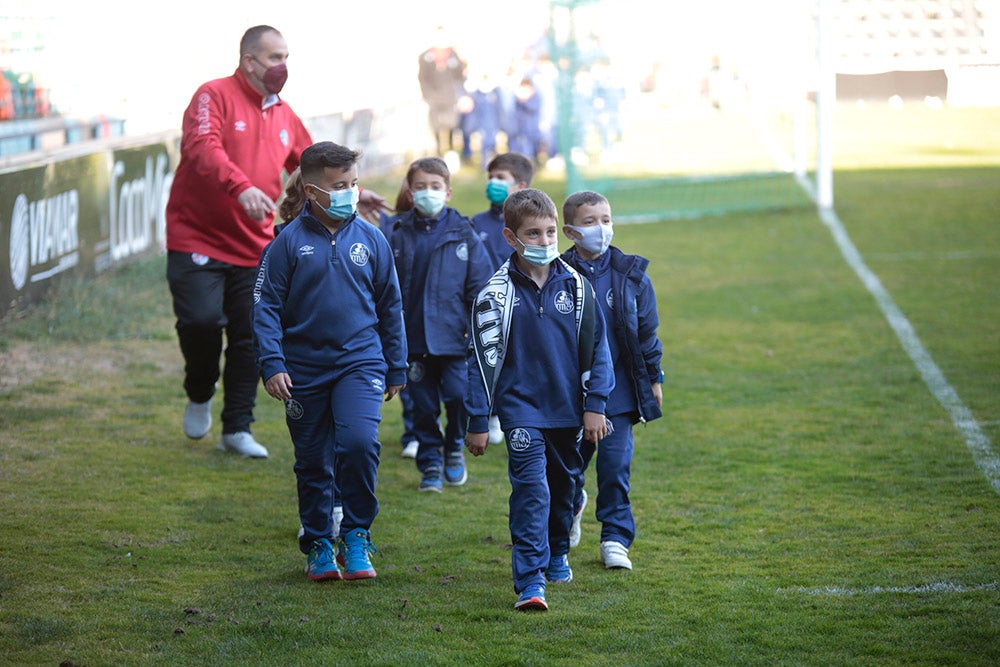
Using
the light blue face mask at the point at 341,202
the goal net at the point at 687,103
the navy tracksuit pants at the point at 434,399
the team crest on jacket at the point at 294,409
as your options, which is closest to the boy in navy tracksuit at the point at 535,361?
the light blue face mask at the point at 341,202

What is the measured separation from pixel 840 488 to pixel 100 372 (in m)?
5.49

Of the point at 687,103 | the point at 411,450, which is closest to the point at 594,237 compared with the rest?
the point at 411,450

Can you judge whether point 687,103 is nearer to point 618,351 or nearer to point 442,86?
point 442,86

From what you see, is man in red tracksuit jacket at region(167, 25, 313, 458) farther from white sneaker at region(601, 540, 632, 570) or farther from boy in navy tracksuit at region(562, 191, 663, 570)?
white sneaker at region(601, 540, 632, 570)

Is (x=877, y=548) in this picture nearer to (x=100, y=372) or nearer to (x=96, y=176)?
(x=100, y=372)

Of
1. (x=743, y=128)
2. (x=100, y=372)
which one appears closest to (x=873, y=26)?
(x=743, y=128)

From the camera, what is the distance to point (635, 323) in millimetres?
5496

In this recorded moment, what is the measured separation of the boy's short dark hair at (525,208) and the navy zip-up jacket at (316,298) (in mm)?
604

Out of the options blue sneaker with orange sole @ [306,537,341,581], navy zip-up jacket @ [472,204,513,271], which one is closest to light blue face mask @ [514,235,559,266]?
blue sneaker with orange sole @ [306,537,341,581]

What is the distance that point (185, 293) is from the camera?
702 cm

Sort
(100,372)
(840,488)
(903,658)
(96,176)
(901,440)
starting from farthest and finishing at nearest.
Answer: (96,176) → (100,372) → (901,440) → (840,488) → (903,658)

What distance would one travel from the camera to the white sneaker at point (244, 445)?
24.5 ft

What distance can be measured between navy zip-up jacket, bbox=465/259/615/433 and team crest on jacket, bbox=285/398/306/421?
0.73m

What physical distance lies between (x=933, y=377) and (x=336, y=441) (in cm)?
522
